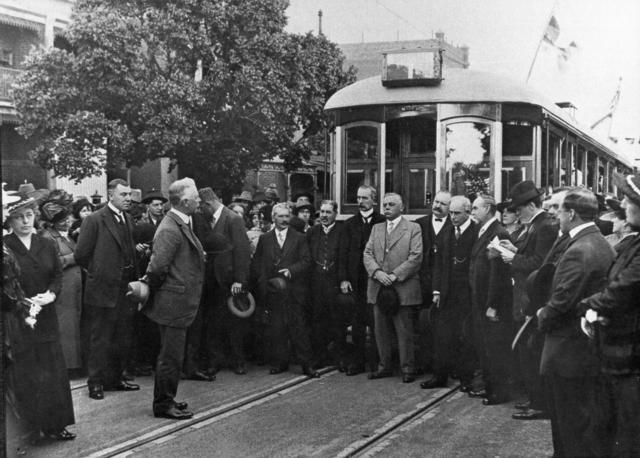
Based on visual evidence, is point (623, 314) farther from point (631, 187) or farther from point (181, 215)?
point (181, 215)

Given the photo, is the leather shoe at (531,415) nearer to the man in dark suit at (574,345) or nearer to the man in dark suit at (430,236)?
the man in dark suit at (574,345)

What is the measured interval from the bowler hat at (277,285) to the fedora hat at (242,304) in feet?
0.80

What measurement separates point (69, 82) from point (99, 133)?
48.8 inches

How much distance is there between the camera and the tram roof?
30.9 feet

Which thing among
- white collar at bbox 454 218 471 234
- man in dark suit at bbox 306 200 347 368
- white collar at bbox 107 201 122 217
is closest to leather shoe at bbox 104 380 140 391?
white collar at bbox 107 201 122 217

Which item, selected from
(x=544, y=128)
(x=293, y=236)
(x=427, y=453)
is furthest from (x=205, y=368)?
(x=544, y=128)

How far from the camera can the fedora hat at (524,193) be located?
656 centimetres

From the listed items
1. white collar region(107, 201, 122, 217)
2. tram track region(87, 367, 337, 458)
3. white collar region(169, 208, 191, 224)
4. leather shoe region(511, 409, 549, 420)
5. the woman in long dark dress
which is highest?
white collar region(107, 201, 122, 217)

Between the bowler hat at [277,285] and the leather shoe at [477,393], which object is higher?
the bowler hat at [277,285]

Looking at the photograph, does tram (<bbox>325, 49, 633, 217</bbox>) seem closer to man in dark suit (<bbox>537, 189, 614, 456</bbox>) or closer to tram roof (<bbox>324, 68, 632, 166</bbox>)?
tram roof (<bbox>324, 68, 632, 166</bbox>)

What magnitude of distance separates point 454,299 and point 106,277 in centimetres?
317

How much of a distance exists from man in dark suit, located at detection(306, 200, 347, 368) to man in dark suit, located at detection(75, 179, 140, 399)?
1.93 meters

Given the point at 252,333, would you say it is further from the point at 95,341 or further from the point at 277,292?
the point at 95,341

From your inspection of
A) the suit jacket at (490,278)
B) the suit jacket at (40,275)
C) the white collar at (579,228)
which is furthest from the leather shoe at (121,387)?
the white collar at (579,228)
